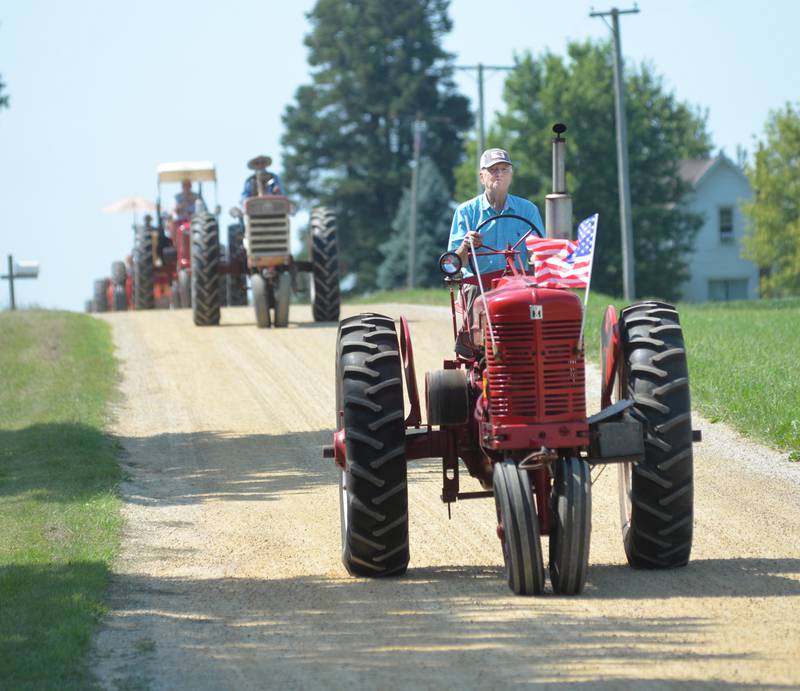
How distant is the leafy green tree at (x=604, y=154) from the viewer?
65.2 metres

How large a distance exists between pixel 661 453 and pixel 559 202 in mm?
1561

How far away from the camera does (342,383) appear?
9.47 metres

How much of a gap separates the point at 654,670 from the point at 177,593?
10.9 ft

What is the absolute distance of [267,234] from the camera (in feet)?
85.6

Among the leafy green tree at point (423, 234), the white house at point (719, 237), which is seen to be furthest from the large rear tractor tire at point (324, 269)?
the white house at point (719, 237)

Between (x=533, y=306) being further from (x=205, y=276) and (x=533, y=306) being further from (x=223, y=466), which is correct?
(x=205, y=276)

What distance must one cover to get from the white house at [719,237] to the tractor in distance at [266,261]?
49006 mm

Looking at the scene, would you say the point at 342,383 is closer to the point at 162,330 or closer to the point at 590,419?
the point at 590,419

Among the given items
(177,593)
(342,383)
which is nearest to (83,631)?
(177,593)

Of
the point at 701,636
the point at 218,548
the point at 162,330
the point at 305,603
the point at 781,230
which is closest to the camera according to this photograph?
the point at 701,636

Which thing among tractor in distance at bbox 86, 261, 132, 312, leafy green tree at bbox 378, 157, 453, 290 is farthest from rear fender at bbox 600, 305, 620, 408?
leafy green tree at bbox 378, 157, 453, 290

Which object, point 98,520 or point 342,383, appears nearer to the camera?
point 342,383

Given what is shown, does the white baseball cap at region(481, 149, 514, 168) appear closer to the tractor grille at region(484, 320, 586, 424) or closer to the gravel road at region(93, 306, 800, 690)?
the tractor grille at region(484, 320, 586, 424)

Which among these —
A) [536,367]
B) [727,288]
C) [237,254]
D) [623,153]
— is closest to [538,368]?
[536,367]
